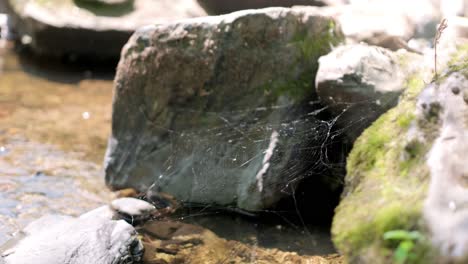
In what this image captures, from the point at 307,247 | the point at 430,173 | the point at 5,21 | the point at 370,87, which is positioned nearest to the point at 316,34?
the point at 370,87

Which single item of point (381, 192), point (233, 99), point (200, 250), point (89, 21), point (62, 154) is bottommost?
point (62, 154)

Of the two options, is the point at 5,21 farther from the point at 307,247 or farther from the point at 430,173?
the point at 430,173

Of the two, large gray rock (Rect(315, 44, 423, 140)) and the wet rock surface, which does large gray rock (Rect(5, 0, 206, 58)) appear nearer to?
large gray rock (Rect(315, 44, 423, 140))

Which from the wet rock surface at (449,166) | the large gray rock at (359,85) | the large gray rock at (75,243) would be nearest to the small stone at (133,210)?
the large gray rock at (75,243)

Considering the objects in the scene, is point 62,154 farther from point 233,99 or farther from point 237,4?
point 237,4

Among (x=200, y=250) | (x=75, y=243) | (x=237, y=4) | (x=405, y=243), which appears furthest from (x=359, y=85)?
(x=237, y=4)

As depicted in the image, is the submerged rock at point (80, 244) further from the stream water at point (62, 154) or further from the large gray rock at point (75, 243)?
the stream water at point (62, 154)

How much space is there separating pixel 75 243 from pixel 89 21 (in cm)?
550

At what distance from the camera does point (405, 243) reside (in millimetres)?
1823

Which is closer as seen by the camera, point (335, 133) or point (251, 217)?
point (335, 133)

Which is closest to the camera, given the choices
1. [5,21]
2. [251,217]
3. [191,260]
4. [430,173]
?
[430,173]

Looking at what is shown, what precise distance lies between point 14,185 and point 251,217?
2.25m

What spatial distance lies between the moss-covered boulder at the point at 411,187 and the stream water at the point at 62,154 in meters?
1.39

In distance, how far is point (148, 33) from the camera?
4.45m
